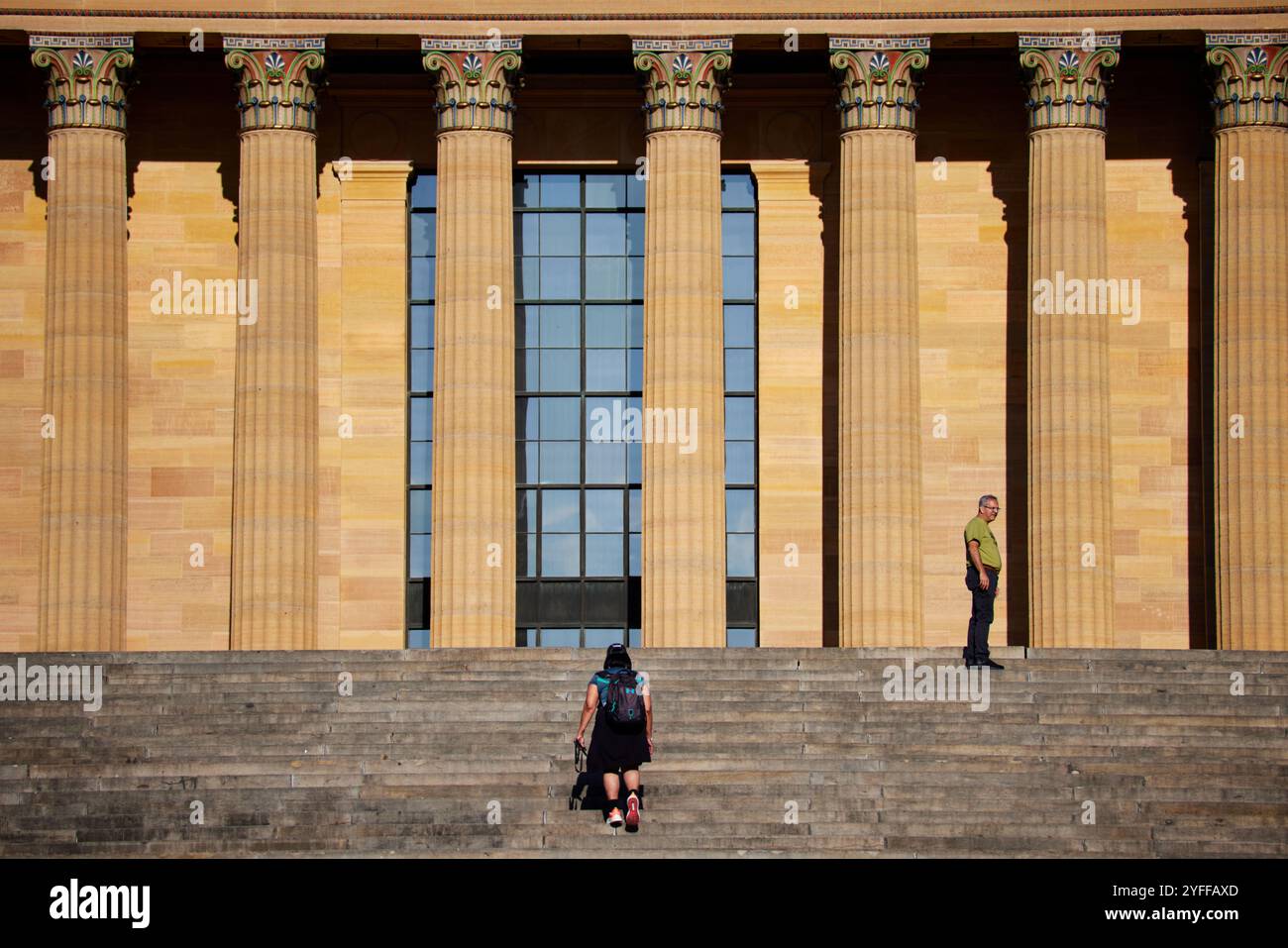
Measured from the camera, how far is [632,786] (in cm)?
3491

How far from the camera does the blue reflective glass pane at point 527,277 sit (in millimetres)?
56031

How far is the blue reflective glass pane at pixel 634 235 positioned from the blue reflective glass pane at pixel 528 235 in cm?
194

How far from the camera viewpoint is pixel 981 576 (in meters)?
41.4

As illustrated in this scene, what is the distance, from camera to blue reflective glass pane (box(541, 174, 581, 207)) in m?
56.3

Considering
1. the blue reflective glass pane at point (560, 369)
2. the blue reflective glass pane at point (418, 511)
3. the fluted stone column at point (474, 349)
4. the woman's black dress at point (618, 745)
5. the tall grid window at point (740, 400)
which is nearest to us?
the woman's black dress at point (618, 745)

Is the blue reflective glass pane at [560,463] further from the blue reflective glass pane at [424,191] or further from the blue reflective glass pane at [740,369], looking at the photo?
the blue reflective glass pane at [424,191]

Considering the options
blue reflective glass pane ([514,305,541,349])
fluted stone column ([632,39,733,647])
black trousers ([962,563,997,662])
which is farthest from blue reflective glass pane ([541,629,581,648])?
black trousers ([962,563,997,662])

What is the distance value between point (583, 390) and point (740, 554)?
490cm

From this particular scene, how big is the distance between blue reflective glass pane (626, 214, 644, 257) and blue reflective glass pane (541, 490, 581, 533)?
17.7 ft

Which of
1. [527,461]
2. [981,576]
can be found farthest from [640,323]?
[981,576]

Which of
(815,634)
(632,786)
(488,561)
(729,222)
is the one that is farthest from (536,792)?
(729,222)

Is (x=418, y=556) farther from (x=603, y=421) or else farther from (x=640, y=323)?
(x=640, y=323)

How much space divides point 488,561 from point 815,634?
7.92 m

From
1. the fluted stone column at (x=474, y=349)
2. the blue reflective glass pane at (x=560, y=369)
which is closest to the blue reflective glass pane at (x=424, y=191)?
the blue reflective glass pane at (x=560, y=369)
